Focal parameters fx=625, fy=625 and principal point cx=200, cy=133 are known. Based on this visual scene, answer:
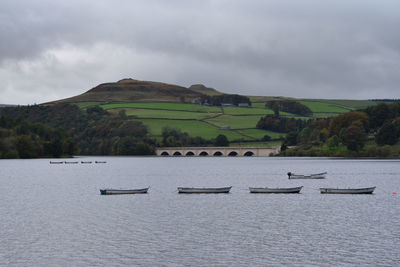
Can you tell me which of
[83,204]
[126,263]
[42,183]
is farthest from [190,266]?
[42,183]

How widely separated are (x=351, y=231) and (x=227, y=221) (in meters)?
14.0

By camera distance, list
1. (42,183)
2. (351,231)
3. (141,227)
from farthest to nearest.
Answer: (42,183) → (141,227) → (351,231)

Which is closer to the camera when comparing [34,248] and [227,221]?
[34,248]

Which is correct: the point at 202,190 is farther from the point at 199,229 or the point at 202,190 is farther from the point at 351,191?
the point at 199,229

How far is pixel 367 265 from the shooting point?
46531 mm

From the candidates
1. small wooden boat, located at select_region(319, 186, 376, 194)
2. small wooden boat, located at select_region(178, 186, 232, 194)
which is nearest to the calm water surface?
small wooden boat, located at select_region(319, 186, 376, 194)

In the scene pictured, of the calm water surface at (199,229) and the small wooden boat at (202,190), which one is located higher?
the calm water surface at (199,229)

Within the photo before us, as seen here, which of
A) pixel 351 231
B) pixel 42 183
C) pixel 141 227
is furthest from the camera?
pixel 42 183

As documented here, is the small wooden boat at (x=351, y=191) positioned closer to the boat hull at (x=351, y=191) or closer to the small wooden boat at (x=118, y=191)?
the boat hull at (x=351, y=191)

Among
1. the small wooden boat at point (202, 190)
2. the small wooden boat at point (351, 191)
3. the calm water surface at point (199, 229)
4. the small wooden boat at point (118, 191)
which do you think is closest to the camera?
the calm water surface at point (199, 229)

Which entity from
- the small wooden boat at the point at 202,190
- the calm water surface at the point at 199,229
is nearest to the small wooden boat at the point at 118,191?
the calm water surface at the point at 199,229

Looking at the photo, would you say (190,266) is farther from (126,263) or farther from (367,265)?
(367,265)

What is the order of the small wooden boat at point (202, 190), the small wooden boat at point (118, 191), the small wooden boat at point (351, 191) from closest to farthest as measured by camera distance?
the small wooden boat at point (351, 191)
the small wooden boat at point (118, 191)
the small wooden boat at point (202, 190)

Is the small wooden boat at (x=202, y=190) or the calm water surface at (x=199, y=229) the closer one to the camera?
the calm water surface at (x=199, y=229)
